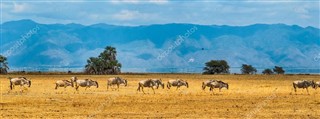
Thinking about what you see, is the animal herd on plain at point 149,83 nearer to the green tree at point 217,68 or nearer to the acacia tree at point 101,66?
the acacia tree at point 101,66

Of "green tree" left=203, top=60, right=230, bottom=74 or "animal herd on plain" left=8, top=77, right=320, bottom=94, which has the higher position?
"green tree" left=203, top=60, right=230, bottom=74

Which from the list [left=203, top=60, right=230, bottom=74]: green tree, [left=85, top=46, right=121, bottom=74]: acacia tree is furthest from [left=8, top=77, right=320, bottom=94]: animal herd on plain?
[left=203, top=60, right=230, bottom=74]: green tree

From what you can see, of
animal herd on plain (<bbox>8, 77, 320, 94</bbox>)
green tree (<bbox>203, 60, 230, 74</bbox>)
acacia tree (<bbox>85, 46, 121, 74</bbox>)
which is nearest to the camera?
animal herd on plain (<bbox>8, 77, 320, 94</bbox>)

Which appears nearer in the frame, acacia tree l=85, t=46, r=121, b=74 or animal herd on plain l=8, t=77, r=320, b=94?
animal herd on plain l=8, t=77, r=320, b=94

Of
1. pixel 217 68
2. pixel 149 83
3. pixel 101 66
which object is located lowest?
pixel 149 83

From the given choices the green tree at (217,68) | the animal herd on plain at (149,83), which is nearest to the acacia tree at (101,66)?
the green tree at (217,68)

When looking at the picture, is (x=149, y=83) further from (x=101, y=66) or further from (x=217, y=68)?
(x=217, y=68)

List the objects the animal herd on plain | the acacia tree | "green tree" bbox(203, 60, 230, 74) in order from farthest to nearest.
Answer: "green tree" bbox(203, 60, 230, 74), the acacia tree, the animal herd on plain

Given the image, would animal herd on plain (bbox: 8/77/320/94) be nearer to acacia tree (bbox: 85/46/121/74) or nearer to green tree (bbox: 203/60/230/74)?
acacia tree (bbox: 85/46/121/74)

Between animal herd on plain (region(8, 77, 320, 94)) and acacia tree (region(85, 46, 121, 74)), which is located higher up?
acacia tree (region(85, 46, 121, 74))

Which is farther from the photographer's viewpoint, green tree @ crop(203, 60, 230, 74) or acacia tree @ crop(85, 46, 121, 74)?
green tree @ crop(203, 60, 230, 74)

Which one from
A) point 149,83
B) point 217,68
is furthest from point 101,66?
point 149,83

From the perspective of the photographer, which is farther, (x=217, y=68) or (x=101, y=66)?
(x=217, y=68)

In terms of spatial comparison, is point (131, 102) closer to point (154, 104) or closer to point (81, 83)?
point (154, 104)
